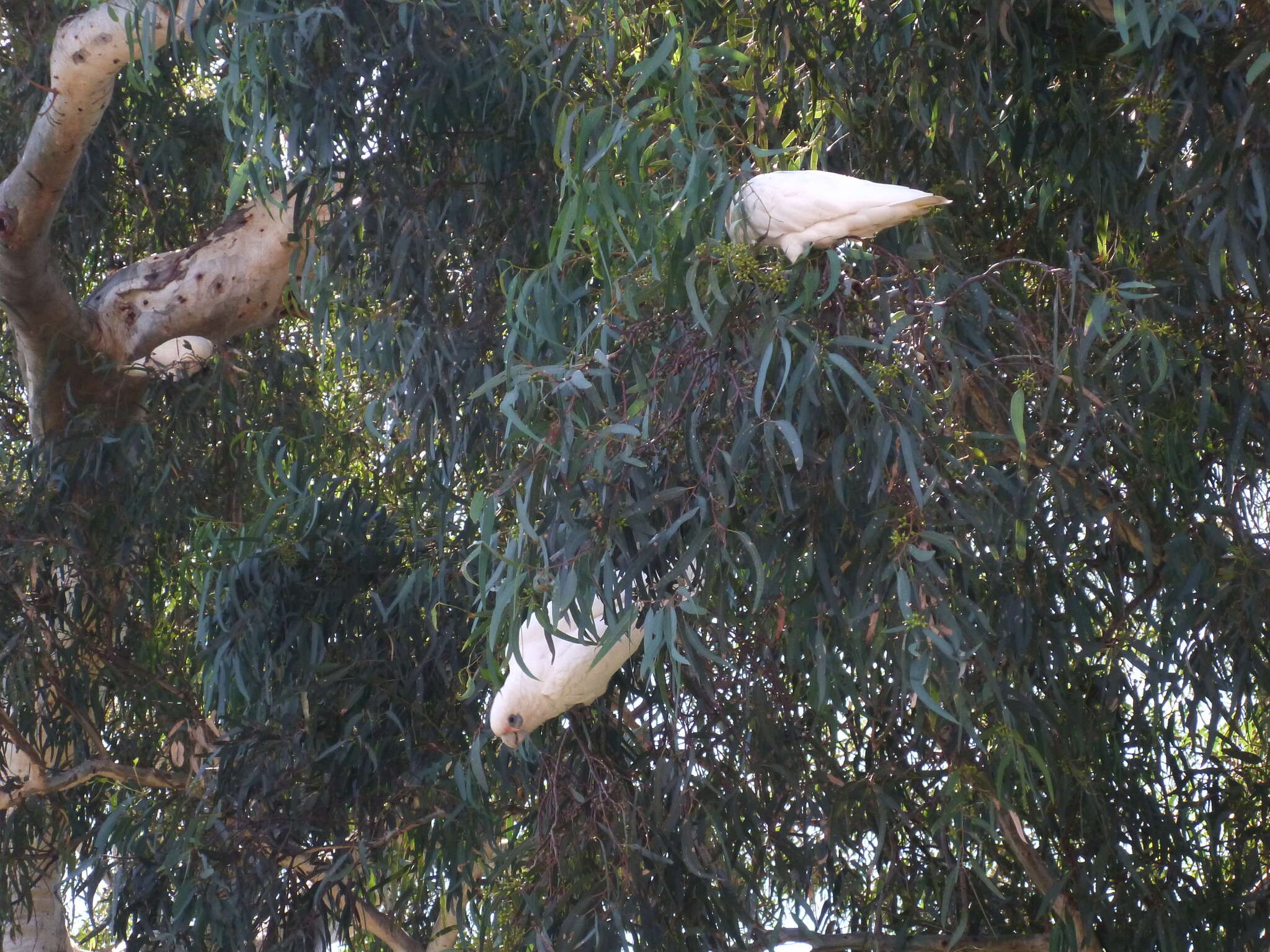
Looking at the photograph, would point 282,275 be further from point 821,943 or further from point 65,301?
point 821,943

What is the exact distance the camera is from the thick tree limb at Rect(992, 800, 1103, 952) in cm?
190

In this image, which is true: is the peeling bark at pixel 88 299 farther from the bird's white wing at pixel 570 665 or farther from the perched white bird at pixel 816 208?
the perched white bird at pixel 816 208

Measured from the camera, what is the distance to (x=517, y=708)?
1.50 m

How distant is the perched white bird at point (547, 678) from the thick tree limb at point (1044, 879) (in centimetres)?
67

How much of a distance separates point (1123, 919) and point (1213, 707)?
0.44 meters

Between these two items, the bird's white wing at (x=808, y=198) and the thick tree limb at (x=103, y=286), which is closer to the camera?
the bird's white wing at (x=808, y=198)

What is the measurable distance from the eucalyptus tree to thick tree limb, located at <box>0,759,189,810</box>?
22 millimetres

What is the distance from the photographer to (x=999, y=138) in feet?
6.08

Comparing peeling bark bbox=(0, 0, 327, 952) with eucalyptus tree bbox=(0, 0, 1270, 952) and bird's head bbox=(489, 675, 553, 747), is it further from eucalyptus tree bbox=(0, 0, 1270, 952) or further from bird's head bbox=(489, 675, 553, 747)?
bird's head bbox=(489, 675, 553, 747)

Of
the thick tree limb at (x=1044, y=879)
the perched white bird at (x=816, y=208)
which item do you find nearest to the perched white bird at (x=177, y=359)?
the thick tree limb at (x=1044, y=879)

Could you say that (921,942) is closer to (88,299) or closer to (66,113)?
(66,113)

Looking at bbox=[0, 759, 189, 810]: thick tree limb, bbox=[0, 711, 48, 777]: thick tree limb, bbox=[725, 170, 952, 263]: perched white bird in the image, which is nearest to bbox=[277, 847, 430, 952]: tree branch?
bbox=[0, 759, 189, 810]: thick tree limb

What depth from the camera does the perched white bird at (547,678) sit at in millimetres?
1454

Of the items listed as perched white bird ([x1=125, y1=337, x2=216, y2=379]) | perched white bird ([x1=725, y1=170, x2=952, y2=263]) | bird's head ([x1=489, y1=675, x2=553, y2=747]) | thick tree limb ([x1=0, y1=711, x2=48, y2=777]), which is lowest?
thick tree limb ([x1=0, y1=711, x2=48, y2=777])
